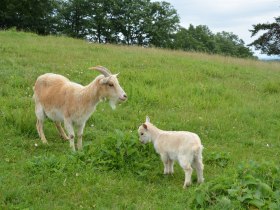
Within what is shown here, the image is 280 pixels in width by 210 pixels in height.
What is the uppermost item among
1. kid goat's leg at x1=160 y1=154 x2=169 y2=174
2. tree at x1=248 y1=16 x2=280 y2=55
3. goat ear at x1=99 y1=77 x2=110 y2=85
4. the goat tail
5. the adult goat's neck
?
tree at x1=248 y1=16 x2=280 y2=55

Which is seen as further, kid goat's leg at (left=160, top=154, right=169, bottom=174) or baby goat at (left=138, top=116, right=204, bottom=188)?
kid goat's leg at (left=160, top=154, right=169, bottom=174)

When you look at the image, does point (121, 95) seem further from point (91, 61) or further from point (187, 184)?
point (91, 61)

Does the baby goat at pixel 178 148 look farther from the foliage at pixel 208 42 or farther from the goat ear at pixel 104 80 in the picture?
the foliage at pixel 208 42

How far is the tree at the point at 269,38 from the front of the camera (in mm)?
48562

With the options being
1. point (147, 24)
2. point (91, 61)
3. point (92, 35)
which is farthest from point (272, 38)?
point (91, 61)

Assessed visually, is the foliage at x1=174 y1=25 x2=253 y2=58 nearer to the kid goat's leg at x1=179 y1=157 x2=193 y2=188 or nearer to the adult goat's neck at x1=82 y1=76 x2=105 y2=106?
the adult goat's neck at x1=82 y1=76 x2=105 y2=106

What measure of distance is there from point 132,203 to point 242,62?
59.2 feet

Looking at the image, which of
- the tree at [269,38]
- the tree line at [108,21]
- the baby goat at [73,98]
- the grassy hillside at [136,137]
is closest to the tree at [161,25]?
the tree line at [108,21]

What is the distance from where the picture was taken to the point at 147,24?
63844 mm

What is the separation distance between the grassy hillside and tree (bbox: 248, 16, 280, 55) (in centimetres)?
3004

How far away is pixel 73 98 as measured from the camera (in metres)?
8.77

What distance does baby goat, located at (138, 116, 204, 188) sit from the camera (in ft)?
23.4

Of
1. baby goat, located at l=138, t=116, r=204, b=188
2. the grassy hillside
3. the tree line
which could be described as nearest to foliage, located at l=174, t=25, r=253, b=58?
the tree line

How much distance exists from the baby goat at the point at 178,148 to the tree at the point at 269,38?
43294 millimetres
